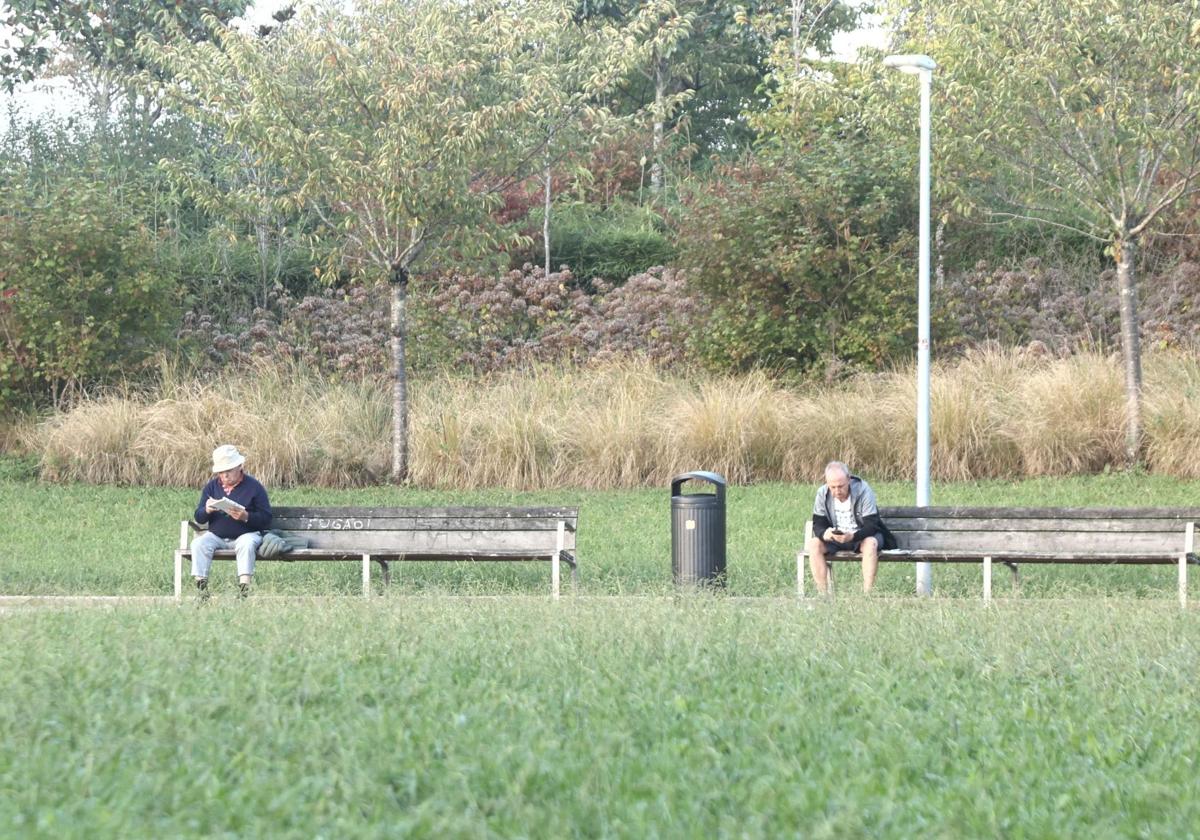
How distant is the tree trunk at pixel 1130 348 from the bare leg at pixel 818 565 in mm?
7735

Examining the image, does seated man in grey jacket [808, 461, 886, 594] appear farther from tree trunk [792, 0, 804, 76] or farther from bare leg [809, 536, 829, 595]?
tree trunk [792, 0, 804, 76]

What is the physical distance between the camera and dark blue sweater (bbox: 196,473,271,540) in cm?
1168

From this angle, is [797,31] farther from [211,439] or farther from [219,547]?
[219,547]

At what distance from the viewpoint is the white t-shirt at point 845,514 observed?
11516 mm

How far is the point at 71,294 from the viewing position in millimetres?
21719

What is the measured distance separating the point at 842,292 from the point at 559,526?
473 inches

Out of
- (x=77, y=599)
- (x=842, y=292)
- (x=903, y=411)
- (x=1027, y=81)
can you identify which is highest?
(x=1027, y=81)

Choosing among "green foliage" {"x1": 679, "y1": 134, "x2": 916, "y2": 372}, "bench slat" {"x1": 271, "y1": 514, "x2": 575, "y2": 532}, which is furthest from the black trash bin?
"green foliage" {"x1": 679, "y1": 134, "x2": 916, "y2": 372}

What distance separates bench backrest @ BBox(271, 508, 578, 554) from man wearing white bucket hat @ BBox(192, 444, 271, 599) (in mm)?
421

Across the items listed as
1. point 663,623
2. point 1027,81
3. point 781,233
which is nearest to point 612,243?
point 781,233

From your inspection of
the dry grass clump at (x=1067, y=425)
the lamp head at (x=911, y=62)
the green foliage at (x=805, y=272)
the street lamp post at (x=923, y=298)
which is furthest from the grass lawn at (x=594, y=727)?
the green foliage at (x=805, y=272)

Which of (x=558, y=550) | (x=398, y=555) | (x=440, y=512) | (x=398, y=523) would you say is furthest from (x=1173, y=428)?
(x=398, y=555)

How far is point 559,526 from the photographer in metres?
11.7

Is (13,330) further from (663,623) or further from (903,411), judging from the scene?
(663,623)
